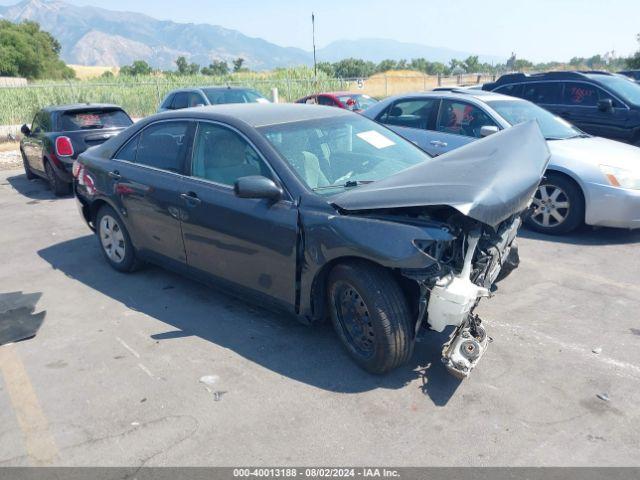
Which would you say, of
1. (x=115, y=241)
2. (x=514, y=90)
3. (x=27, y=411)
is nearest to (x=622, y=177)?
(x=514, y=90)

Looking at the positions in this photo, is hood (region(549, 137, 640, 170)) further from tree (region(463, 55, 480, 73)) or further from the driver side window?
tree (region(463, 55, 480, 73))

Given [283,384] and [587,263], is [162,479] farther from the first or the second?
[587,263]

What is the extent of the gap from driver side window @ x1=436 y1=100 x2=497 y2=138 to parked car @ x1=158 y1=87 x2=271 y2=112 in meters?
5.58

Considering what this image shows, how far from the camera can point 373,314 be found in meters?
3.31

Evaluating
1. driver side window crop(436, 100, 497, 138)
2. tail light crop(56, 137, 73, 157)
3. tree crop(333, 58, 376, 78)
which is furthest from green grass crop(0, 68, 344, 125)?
tree crop(333, 58, 376, 78)

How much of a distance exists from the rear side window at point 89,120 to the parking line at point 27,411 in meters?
6.06

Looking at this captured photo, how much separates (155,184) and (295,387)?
2.32 meters

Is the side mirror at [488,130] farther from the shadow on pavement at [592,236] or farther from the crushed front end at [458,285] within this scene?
the crushed front end at [458,285]

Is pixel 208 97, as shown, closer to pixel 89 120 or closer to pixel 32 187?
pixel 89 120

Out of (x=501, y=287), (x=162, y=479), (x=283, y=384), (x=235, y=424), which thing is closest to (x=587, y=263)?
(x=501, y=287)

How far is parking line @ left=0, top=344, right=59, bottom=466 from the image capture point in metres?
2.97

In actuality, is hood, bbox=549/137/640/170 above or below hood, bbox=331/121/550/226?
below

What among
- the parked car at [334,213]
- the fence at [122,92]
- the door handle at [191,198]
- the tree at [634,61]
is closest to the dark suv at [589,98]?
the parked car at [334,213]

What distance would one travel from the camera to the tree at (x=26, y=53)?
190 ft
